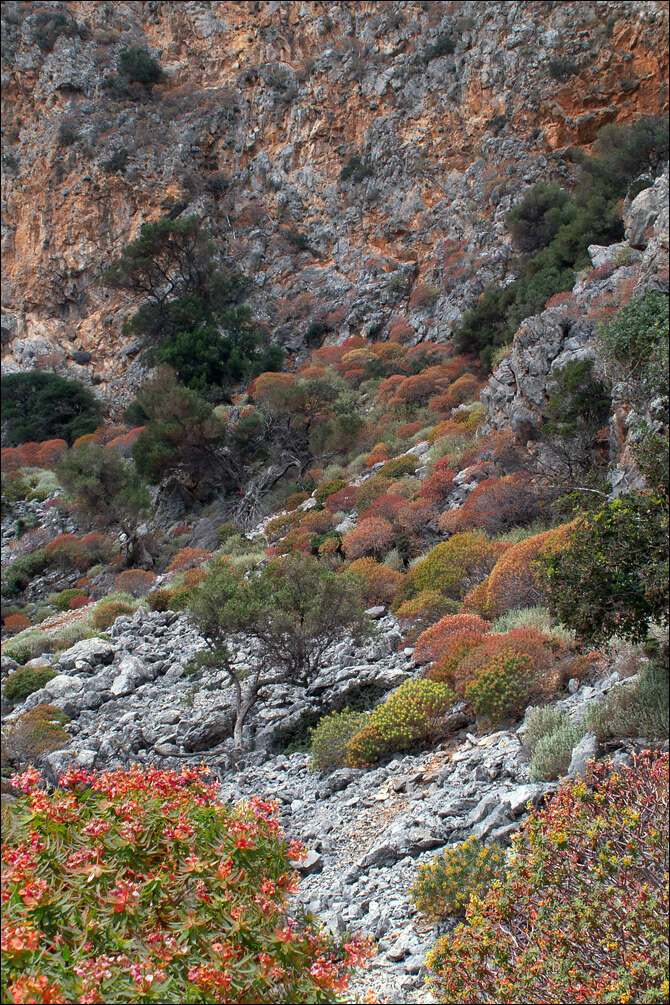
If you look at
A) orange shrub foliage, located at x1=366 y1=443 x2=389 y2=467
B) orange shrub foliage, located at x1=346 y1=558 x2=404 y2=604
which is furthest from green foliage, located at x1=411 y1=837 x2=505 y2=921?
orange shrub foliage, located at x1=366 y1=443 x2=389 y2=467

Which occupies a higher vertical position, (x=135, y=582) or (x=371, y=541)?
(x=135, y=582)

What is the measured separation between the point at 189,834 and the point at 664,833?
8.05 ft

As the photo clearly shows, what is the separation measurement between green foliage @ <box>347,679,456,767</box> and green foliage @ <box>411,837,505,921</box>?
260 cm

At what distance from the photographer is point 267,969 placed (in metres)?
3.21

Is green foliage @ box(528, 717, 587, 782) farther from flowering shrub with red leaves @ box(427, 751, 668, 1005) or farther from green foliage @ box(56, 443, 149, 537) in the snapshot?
green foliage @ box(56, 443, 149, 537)

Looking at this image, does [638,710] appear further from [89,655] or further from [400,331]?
[400,331]

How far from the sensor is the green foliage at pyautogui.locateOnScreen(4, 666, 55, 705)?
13.0m

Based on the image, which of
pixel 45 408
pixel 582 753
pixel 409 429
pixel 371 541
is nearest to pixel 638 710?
pixel 582 753

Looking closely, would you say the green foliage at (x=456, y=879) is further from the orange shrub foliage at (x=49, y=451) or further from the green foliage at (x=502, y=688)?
the orange shrub foliage at (x=49, y=451)

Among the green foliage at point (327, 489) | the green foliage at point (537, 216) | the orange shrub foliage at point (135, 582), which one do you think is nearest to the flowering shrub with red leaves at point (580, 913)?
the green foliage at point (327, 489)

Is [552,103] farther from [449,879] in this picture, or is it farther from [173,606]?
[449,879]

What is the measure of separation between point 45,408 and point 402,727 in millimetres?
35554

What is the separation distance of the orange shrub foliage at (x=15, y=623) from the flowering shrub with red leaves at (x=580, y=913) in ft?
63.3

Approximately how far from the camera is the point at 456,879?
4.75 meters
